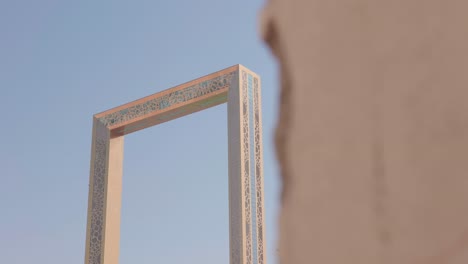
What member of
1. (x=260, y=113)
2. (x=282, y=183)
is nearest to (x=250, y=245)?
(x=260, y=113)

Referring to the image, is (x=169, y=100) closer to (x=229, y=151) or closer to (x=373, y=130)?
(x=229, y=151)

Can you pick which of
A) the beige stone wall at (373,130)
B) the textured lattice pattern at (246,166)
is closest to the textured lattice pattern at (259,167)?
the textured lattice pattern at (246,166)

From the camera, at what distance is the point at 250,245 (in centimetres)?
673

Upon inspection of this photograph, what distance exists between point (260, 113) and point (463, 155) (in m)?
7.27

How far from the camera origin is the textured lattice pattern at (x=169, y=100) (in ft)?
25.4

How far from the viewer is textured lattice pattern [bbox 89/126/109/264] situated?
8445 mm

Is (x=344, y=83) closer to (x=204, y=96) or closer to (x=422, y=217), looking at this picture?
(x=422, y=217)

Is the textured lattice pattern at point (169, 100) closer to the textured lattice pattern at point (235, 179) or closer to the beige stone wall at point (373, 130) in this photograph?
the textured lattice pattern at point (235, 179)

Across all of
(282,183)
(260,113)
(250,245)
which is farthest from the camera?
(260,113)

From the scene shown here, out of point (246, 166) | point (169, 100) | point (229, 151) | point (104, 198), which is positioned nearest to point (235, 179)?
point (246, 166)

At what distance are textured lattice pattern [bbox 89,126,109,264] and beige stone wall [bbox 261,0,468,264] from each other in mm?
8348

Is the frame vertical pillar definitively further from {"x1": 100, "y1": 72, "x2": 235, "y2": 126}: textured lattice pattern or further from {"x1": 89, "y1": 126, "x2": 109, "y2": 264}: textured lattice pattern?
{"x1": 100, "y1": 72, "x2": 235, "y2": 126}: textured lattice pattern

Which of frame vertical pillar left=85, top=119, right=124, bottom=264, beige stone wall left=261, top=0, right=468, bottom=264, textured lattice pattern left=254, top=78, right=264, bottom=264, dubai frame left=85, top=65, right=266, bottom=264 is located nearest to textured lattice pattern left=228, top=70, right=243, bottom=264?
dubai frame left=85, top=65, right=266, bottom=264

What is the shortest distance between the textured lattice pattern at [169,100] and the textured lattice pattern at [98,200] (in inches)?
14.6
